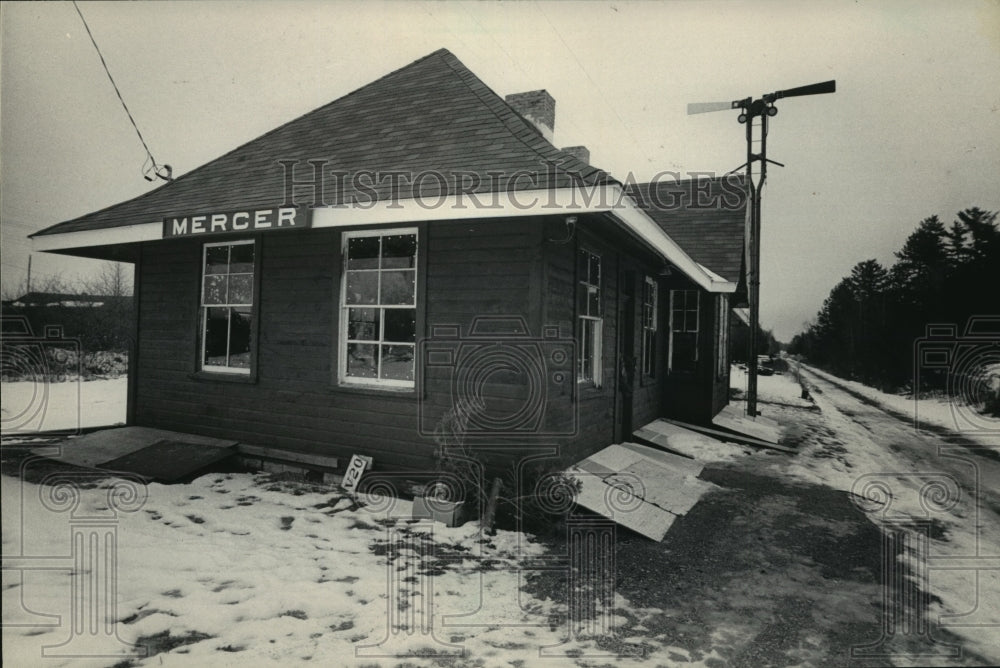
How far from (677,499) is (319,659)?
408cm

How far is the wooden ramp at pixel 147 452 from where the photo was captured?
218 inches

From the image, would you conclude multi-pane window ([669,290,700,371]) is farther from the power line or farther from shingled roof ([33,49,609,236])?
the power line

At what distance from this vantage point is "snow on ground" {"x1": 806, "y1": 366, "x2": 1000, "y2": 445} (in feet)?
33.7

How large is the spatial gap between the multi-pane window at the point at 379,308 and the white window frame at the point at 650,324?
4.71 m

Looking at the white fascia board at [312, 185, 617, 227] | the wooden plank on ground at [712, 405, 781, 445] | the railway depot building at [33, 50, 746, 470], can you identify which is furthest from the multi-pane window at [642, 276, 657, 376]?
the white fascia board at [312, 185, 617, 227]

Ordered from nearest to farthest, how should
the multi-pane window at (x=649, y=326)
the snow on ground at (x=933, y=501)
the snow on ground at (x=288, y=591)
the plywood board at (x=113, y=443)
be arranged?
the snow on ground at (x=288, y=591) → the snow on ground at (x=933, y=501) → the plywood board at (x=113, y=443) → the multi-pane window at (x=649, y=326)

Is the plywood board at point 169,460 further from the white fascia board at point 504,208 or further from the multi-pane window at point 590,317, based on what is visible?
the multi-pane window at point 590,317

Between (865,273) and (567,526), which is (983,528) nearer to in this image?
(567,526)

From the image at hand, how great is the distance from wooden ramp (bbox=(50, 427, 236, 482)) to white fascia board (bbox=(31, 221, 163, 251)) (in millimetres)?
2452

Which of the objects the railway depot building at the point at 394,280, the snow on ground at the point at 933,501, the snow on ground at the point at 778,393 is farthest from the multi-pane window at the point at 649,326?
the snow on ground at the point at 778,393

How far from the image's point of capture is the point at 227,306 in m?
6.55

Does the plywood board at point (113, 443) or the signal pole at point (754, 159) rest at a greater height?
the signal pole at point (754, 159)

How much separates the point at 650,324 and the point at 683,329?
4.68 ft

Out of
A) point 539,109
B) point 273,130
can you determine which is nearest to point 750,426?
point 539,109
